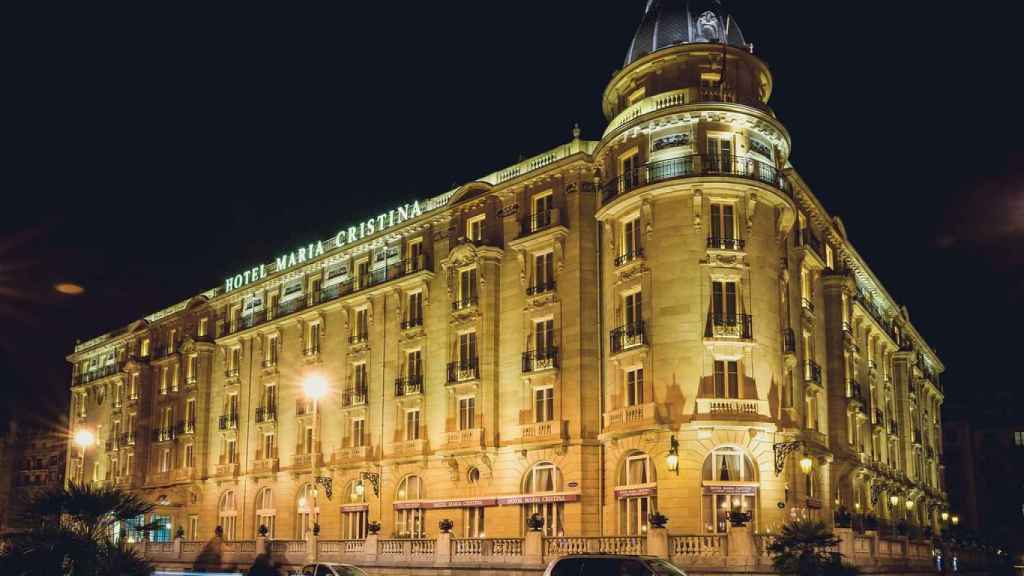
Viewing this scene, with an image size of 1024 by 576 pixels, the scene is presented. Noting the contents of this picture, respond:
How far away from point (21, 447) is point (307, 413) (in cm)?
9618

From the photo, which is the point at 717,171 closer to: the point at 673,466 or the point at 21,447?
the point at 673,466

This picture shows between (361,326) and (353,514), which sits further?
(361,326)

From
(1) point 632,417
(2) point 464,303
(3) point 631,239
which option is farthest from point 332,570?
(2) point 464,303

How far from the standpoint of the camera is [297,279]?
6619cm

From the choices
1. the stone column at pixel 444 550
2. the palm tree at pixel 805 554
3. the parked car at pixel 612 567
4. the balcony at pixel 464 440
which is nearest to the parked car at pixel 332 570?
the stone column at pixel 444 550

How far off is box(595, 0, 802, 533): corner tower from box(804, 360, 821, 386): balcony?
1110mm

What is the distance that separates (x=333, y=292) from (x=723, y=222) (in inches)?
1106

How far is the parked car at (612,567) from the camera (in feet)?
77.0

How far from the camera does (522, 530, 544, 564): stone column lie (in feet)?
121

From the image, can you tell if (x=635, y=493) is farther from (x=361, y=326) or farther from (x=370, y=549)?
(x=361, y=326)

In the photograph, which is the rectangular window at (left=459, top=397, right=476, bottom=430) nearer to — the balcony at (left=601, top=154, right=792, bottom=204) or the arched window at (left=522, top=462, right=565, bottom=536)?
the arched window at (left=522, top=462, right=565, bottom=536)

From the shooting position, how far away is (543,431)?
46.3m

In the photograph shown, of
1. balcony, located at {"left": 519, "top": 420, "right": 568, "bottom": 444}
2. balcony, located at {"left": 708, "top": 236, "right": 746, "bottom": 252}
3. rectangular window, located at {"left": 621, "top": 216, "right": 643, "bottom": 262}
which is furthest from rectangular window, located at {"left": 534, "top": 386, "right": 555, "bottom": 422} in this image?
balcony, located at {"left": 708, "top": 236, "right": 746, "bottom": 252}

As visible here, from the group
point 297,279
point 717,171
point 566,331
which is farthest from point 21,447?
point 717,171
